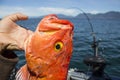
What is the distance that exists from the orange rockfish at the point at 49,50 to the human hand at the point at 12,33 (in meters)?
0.17

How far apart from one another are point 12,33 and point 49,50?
54 centimetres

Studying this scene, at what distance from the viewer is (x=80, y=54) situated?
19.2 metres

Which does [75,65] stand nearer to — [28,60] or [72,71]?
[72,71]

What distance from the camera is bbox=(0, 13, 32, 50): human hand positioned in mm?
2432

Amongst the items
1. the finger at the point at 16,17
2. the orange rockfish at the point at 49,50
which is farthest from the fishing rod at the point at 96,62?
the orange rockfish at the point at 49,50

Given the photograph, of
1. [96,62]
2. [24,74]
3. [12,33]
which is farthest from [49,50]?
[96,62]

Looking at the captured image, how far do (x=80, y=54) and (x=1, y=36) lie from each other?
55.6 feet

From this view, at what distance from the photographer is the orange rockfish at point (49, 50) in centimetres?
221

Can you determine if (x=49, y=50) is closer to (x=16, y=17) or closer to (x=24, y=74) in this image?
(x=24, y=74)

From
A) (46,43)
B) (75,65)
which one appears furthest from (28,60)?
(75,65)

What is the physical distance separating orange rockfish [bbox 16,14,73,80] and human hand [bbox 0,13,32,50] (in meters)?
0.17

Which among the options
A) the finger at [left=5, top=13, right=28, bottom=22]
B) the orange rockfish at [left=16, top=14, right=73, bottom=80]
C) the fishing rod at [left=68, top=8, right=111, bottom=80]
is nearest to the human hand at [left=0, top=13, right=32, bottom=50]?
the finger at [left=5, top=13, right=28, bottom=22]

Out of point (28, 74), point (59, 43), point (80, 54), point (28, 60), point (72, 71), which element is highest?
point (59, 43)

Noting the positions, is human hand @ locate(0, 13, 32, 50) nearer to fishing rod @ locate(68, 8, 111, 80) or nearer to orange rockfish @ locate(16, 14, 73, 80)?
orange rockfish @ locate(16, 14, 73, 80)
